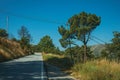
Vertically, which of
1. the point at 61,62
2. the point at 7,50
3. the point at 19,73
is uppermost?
the point at 7,50

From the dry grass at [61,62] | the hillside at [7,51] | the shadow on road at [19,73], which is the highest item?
the hillside at [7,51]

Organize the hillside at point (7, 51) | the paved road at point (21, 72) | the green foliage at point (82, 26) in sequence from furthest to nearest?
the green foliage at point (82, 26) < the hillside at point (7, 51) < the paved road at point (21, 72)

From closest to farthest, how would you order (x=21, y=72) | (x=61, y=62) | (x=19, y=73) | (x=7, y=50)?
(x=19, y=73), (x=21, y=72), (x=61, y=62), (x=7, y=50)

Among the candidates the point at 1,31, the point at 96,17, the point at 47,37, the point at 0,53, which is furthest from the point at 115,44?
the point at 47,37

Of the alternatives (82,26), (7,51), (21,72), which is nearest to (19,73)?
(21,72)

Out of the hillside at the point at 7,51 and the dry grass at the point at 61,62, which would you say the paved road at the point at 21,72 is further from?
the hillside at the point at 7,51

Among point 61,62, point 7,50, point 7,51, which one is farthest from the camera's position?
point 7,50

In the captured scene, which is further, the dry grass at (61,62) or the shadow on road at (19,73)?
the dry grass at (61,62)

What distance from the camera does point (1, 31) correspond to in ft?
374

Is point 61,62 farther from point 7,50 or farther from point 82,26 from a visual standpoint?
point 82,26

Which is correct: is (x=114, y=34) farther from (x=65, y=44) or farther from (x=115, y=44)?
(x=65, y=44)

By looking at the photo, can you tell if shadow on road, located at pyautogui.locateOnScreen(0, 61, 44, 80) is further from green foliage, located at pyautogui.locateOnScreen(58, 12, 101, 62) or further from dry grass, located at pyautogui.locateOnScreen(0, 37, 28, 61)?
green foliage, located at pyautogui.locateOnScreen(58, 12, 101, 62)

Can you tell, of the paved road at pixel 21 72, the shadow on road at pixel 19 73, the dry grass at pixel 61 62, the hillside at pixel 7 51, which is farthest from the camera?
the hillside at pixel 7 51

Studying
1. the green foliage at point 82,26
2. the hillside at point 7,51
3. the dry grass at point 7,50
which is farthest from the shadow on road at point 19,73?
the green foliage at point 82,26
